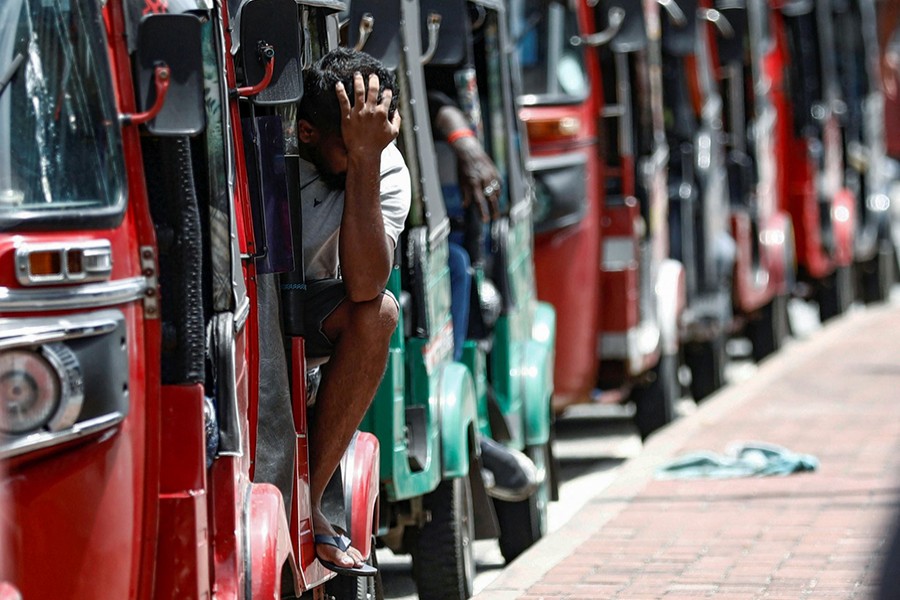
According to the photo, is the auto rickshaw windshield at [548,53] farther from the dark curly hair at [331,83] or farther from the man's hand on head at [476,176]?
the dark curly hair at [331,83]

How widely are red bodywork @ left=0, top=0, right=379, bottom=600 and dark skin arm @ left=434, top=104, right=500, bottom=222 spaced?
111 inches

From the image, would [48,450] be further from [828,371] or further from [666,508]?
[828,371]

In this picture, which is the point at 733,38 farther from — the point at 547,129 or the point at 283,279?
the point at 283,279

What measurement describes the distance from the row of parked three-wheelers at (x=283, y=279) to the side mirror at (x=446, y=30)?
0.01 meters

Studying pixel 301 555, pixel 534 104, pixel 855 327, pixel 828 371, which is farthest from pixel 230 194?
pixel 855 327

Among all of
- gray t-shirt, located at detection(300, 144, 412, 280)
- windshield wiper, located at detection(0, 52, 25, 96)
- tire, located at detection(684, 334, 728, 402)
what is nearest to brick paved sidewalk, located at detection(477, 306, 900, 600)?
tire, located at detection(684, 334, 728, 402)

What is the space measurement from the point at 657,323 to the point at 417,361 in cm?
454

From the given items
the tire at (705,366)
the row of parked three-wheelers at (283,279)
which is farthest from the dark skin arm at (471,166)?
the tire at (705,366)

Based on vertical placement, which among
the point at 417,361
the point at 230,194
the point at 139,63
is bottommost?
the point at 417,361

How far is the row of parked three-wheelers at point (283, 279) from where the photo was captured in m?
4.01

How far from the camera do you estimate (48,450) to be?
155 inches

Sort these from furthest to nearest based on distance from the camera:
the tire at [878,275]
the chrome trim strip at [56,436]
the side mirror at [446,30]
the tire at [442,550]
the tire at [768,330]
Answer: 1. the tire at [878,275]
2. the tire at [768,330]
3. the side mirror at [446,30]
4. the tire at [442,550]
5. the chrome trim strip at [56,436]

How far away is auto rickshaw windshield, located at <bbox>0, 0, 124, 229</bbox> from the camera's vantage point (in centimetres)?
404

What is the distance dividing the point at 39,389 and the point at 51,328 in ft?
0.41
